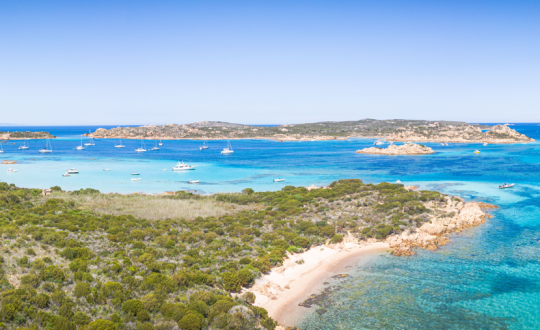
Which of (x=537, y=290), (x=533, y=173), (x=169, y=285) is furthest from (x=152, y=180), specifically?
(x=533, y=173)

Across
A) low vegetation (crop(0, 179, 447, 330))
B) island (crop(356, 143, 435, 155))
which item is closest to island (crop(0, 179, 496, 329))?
low vegetation (crop(0, 179, 447, 330))

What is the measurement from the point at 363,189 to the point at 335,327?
33796 millimetres

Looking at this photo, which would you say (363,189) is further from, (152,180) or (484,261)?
(152,180)

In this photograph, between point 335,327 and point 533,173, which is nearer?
point 335,327

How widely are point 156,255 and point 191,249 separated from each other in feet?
9.55

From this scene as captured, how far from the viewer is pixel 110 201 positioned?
44.3m

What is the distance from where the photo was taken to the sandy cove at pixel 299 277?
66.2ft

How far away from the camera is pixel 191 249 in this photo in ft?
87.7

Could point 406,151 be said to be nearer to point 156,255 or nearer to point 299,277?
point 299,277

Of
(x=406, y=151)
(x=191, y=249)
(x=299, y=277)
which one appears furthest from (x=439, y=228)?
(x=406, y=151)

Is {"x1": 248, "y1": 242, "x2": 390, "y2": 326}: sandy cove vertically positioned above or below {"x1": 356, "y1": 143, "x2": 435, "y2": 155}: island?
below

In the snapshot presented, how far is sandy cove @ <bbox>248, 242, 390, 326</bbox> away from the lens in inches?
794

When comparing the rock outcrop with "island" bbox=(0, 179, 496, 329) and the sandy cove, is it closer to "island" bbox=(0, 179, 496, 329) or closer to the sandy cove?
"island" bbox=(0, 179, 496, 329)

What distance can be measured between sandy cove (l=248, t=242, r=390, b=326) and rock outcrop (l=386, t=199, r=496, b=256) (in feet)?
5.27
